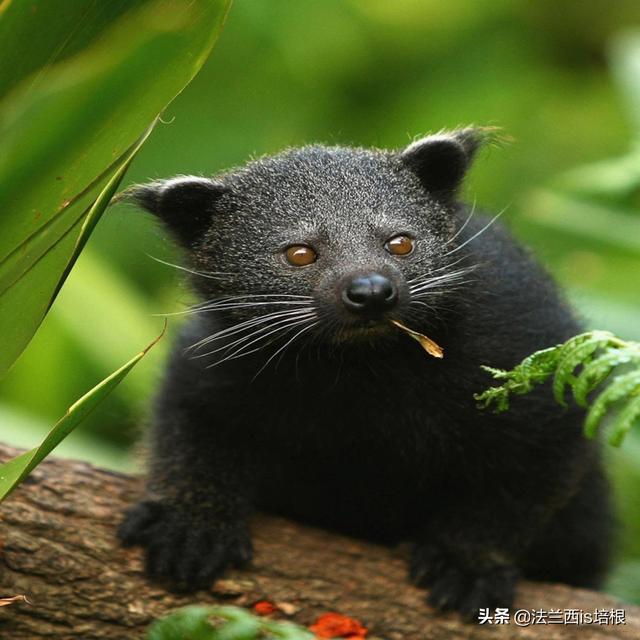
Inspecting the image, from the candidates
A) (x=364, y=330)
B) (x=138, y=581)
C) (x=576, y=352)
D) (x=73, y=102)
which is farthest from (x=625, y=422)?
(x=138, y=581)

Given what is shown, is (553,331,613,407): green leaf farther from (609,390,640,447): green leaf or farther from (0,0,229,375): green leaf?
(0,0,229,375): green leaf

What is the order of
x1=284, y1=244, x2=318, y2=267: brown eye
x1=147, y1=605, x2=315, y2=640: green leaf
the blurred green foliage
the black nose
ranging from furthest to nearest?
the blurred green foliage
x1=284, y1=244, x2=318, y2=267: brown eye
the black nose
x1=147, y1=605, x2=315, y2=640: green leaf

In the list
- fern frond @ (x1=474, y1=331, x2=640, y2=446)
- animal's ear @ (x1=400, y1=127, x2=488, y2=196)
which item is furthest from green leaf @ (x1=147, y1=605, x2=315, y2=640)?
animal's ear @ (x1=400, y1=127, x2=488, y2=196)

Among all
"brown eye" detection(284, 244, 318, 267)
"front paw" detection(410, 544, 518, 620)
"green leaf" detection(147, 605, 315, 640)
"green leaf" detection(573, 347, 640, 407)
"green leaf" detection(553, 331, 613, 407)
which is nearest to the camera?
"green leaf" detection(573, 347, 640, 407)

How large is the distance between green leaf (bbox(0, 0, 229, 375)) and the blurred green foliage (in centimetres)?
392

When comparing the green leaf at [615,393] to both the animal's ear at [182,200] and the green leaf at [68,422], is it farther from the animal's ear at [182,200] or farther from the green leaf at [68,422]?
the animal's ear at [182,200]

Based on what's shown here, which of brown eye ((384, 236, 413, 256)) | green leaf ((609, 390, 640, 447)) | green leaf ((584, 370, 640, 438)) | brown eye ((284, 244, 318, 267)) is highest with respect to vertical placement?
brown eye ((384, 236, 413, 256))

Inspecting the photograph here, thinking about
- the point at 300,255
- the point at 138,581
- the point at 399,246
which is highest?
the point at 399,246

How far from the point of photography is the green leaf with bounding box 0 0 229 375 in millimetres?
3006

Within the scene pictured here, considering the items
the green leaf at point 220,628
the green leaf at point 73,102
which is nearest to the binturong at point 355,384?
the green leaf at point 220,628

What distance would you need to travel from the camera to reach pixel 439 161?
16.1 feet

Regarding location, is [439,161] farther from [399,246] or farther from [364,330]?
[364,330]

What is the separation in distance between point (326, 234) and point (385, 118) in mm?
5656

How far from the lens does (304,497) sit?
518 centimetres
